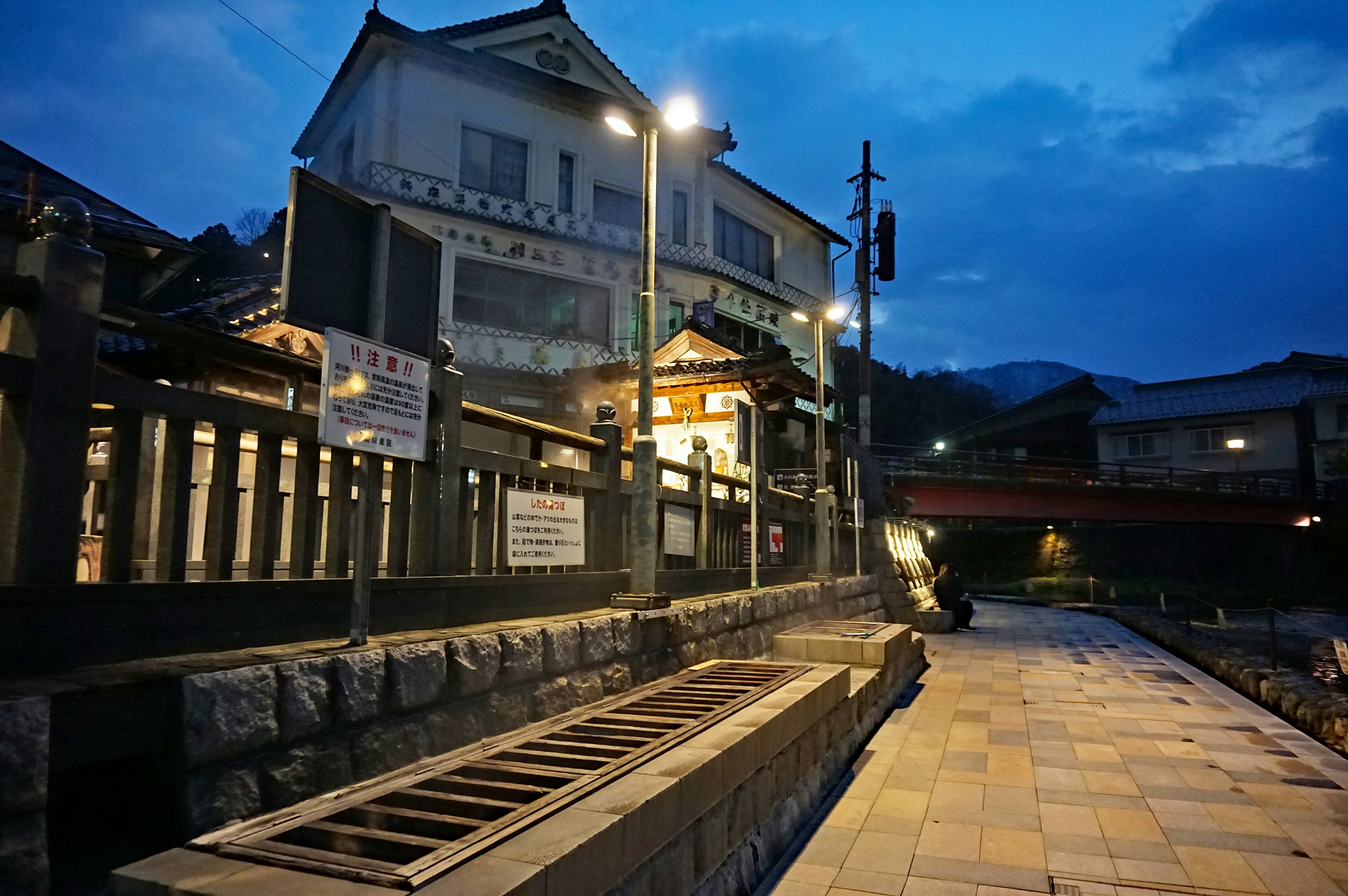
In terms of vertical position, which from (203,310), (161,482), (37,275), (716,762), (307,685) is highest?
(203,310)

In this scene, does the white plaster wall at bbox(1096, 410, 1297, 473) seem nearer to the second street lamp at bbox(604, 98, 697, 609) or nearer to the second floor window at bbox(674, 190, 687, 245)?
the second floor window at bbox(674, 190, 687, 245)

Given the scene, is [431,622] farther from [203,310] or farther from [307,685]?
[203,310]

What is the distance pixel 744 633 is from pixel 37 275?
7485 mm

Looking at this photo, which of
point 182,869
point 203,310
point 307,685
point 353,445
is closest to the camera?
point 182,869

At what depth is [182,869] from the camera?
264 centimetres

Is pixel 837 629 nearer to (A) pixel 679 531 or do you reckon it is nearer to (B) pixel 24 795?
(A) pixel 679 531

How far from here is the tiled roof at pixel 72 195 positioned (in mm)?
9531

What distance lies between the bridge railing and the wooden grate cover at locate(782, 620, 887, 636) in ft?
65.9

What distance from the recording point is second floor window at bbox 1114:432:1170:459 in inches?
1962

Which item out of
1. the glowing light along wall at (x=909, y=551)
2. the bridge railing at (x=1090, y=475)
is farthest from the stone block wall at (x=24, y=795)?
the bridge railing at (x=1090, y=475)

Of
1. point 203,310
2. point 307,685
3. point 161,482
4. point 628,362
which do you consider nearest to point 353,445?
point 161,482

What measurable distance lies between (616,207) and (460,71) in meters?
5.96

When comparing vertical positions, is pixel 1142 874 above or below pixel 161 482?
below

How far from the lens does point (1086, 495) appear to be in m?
34.6
